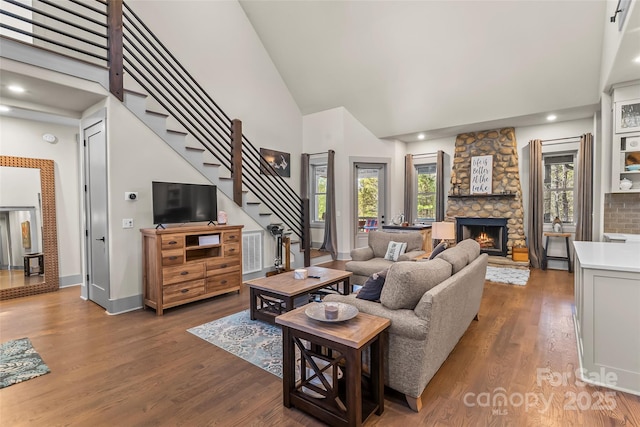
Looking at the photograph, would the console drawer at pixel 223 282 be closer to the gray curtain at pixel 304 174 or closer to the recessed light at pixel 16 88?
the recessed light at pixel 16 88

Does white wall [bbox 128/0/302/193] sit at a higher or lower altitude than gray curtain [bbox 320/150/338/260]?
higher

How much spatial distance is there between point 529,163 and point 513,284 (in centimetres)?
295

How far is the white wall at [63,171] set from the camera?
4.66 m

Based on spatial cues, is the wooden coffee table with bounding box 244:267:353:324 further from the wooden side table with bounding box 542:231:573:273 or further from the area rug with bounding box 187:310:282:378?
the wooden side table with bounding box 542:231:573:273

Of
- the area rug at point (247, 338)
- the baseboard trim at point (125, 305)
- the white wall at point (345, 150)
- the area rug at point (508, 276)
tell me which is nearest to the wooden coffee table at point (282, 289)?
the area rug at point (247, 338)

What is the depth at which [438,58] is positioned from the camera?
5.48 metres

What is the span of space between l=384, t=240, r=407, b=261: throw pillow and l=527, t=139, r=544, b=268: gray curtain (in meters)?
3.53

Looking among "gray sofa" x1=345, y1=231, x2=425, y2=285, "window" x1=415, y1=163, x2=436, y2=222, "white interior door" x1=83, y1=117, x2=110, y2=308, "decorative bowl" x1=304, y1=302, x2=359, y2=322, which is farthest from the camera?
"window" x1=415, y1=163, x2=436, y2=222

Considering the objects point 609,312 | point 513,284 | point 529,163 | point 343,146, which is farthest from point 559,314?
point 343,146

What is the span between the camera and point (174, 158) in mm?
4328

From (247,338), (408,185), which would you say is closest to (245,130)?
(408,185)

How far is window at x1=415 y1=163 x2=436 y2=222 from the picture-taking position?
25.6ft

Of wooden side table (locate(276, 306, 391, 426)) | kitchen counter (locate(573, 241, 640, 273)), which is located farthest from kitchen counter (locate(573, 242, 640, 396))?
wooden side table (locate(276, 306, 391, 426))

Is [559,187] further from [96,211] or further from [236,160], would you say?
[96,211]
